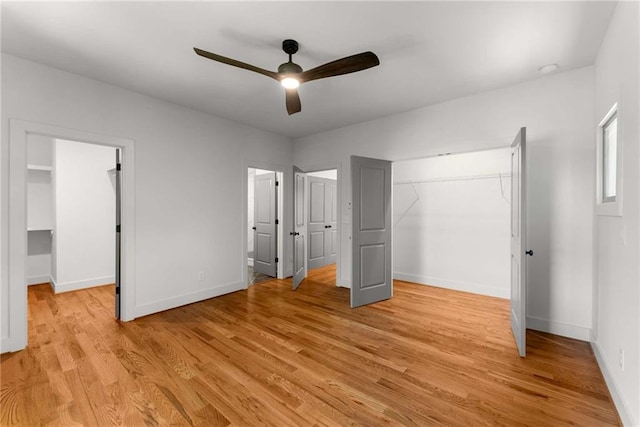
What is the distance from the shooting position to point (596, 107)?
2.72 meters

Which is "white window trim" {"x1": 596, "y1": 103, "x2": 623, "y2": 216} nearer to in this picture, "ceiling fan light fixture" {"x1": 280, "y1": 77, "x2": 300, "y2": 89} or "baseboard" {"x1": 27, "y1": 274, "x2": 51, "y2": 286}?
"ceiling fan light fixture" {"x1": 280, "y1": 77, "x2": 300, "y2": 89}

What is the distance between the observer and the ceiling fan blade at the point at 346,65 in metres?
2.07

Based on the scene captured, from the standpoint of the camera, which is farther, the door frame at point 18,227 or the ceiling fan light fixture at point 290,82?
the door frame at point 18,227

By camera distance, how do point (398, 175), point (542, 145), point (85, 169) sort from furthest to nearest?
point (398, 175) < point (85, 169) < point (542, 145)

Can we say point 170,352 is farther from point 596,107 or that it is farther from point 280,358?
point 596,107

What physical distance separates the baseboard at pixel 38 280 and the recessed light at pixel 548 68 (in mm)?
7762

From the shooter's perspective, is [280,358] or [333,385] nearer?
[333,385]

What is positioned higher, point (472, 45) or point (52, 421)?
point (472, 45)

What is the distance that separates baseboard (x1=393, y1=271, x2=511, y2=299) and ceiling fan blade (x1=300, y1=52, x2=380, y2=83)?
3729mm

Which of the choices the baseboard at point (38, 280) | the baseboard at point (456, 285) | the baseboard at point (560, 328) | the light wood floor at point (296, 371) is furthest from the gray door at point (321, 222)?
the baseboard at point (38, 280)

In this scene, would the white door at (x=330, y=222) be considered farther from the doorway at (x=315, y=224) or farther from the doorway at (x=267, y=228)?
the doorway at (x=267, y=228)

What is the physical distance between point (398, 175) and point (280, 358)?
3.78 metres

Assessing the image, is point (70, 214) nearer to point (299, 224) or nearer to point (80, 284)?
point (80, 284)

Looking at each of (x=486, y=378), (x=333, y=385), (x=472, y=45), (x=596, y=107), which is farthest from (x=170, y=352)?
(x=596, y=107)
